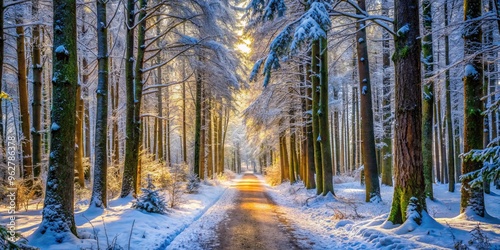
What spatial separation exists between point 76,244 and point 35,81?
8.37 meters

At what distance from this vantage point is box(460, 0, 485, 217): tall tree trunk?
7.33 meters

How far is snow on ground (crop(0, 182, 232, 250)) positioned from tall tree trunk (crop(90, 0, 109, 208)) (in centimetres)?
57

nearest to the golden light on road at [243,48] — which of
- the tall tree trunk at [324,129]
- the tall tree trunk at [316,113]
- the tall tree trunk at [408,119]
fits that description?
the tall tree trunk at [316,113]

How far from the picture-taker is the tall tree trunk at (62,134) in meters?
5.40

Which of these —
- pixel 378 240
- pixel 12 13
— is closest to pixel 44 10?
pixel 12 13

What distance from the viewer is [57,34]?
5.61 m

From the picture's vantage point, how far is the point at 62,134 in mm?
5488

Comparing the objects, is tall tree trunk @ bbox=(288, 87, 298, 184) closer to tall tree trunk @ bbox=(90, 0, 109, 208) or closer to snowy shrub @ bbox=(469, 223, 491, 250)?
tall tree trunk @ bbox=(90, 0, 109, 208)

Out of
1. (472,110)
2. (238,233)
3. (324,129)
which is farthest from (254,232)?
(324,129)

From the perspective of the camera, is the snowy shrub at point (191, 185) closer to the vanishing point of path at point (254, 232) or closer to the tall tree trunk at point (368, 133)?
the vanishing point of path at point (254, 232)

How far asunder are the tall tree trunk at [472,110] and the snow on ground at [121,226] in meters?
7.14

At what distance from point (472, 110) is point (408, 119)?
229 centimetres

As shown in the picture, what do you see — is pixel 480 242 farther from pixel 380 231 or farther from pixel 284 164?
pixel 284 164

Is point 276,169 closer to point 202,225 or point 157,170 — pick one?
point 157,170
